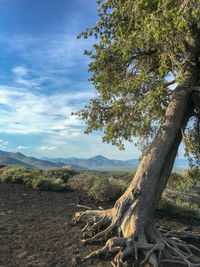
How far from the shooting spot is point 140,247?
5578mm

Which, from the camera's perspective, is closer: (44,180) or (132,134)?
(132,134)

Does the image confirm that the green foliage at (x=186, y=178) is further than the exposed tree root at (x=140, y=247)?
Yes

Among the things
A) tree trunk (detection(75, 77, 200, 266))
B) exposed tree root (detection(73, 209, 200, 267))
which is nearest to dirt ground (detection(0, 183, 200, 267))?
exposed tree root (detection(73, 209, 200, 267))

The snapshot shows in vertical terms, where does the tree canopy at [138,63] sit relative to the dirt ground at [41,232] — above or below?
above

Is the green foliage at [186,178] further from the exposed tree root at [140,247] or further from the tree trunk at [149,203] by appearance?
the exposed tree root at [140,247]

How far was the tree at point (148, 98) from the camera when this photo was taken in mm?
5523

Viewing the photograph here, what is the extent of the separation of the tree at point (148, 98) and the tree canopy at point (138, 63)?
0.08 feet

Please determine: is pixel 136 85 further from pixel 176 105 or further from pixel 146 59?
pixel 146 59

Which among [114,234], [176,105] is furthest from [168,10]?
[114,234]

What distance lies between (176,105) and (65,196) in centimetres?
870

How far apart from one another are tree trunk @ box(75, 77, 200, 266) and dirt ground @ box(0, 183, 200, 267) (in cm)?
63

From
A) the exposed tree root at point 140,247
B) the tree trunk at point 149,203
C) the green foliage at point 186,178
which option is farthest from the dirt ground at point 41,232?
the green foliage at point 186,178

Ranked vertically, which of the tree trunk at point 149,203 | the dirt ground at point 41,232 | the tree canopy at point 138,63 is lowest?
the dirt ground at point 41,232

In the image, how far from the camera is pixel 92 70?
25.0 ft
